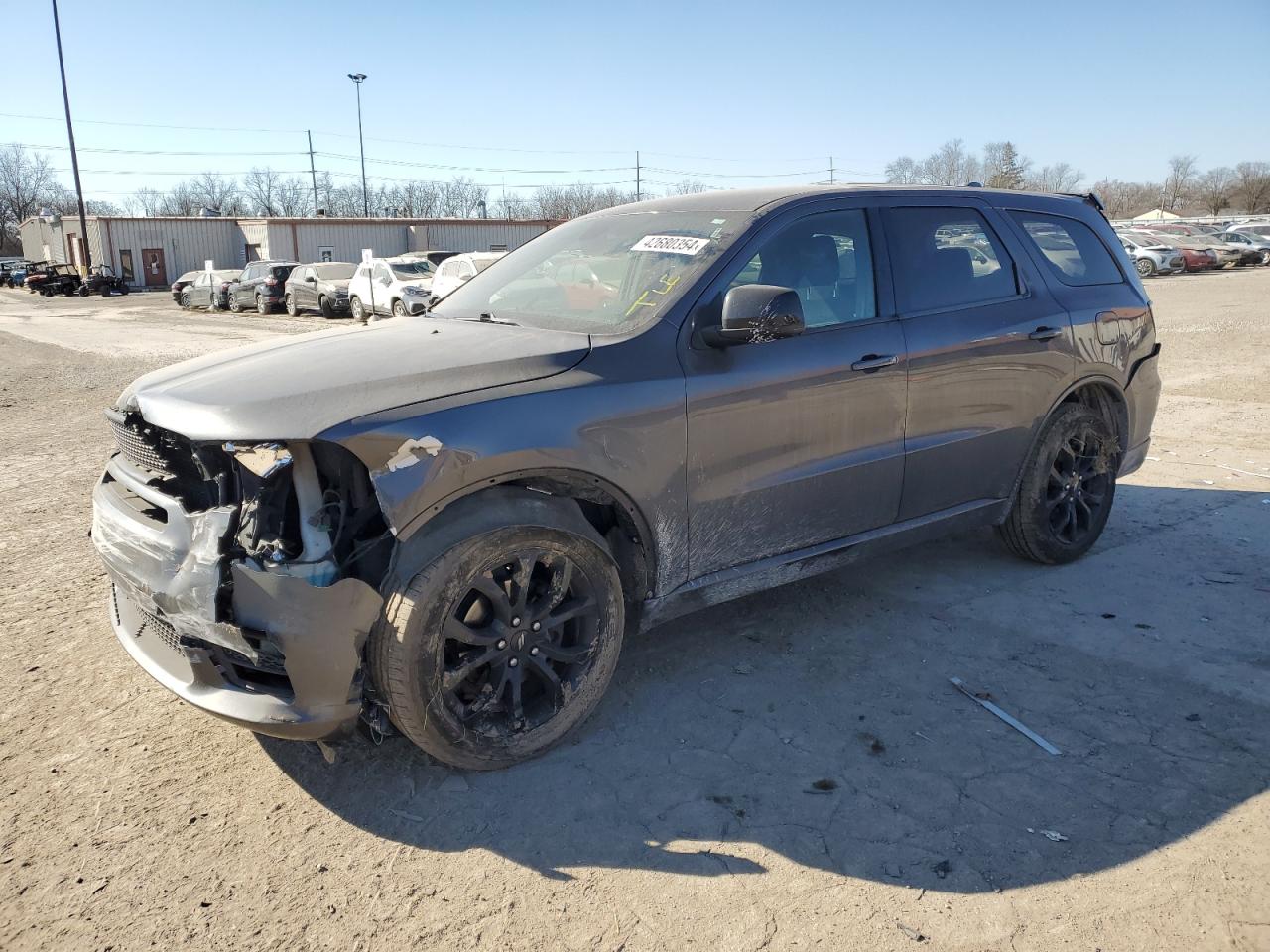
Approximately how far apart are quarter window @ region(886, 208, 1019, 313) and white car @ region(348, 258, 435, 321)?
1679 centimetres

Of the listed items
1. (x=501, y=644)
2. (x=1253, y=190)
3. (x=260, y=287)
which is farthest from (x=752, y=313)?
(x=1253, y=190)

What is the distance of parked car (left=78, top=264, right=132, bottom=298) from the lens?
1734 inches

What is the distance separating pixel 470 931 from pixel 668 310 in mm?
2154

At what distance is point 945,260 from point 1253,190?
105708 millimetres

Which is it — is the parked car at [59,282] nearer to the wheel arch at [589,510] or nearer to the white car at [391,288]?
the white car at [391,288]

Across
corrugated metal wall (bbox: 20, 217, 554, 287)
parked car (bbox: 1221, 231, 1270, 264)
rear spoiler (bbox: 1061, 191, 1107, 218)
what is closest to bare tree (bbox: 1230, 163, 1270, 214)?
parked car (bbox: 1221, 231, 1270, 264)

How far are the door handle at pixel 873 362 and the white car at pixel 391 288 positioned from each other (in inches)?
679

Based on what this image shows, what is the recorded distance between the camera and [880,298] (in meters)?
4.12

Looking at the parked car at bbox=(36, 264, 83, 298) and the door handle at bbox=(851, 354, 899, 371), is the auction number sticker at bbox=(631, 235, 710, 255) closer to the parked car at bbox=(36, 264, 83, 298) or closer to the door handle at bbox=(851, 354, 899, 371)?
the door handle at bbox=(851, 354, 899, 371)

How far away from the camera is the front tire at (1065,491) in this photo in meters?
4.86

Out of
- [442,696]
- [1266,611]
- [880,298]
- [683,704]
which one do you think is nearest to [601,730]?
[683,704]

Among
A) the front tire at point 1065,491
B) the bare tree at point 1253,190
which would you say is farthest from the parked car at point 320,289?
the bare tree at point 1253,190

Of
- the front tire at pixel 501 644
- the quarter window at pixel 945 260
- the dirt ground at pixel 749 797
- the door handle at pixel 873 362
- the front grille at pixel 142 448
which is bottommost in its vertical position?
the dirt ground at pixel 749 797

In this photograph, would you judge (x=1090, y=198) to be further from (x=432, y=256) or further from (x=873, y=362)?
(x=432, y=256)
